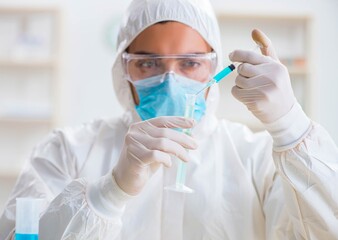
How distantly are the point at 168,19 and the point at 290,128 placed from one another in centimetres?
56

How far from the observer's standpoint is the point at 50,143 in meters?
1.94

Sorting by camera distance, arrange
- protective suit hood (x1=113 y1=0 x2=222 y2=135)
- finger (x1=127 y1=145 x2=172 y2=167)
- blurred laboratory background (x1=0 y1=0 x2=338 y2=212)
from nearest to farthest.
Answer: finger (x1=127 y1=145 x2=172 y2=167) < protective suit hood (x1=113 y1=0 x2=222 y2=135) < blurred laboratory background (x1=0 y1=0 x2=338 y2=212)

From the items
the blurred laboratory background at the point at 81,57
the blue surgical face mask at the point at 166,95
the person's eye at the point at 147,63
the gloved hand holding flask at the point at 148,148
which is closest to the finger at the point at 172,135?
the gloved hand holding flask at the point at 148,148

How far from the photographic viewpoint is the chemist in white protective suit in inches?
59.1

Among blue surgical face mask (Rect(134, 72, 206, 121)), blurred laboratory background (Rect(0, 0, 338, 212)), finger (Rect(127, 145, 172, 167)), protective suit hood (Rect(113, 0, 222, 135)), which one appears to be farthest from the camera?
blurred laboratory background (Rect(0, 0, 338, 212))

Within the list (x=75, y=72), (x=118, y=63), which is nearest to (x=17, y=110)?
(x=75, y=72)

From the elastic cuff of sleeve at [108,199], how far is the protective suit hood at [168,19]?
0.45 metres

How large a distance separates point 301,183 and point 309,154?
7cm

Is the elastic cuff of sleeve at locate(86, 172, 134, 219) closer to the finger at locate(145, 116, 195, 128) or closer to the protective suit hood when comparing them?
the finger at locate(145, 116, 195, 128)

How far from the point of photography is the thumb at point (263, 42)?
5.04ft

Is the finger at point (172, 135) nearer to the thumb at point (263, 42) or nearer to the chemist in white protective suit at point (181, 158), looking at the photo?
the chemist in white protective suit at point (181, 158)

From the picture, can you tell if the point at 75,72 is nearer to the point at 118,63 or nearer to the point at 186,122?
the point at 118,63

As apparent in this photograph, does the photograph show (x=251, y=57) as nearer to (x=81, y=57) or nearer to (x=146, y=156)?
(x=146, y=156)

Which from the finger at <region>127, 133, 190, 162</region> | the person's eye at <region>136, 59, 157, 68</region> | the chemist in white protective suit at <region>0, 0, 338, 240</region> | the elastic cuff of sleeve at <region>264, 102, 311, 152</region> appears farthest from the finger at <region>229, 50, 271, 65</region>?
the person's eye at <region>136, 59, 157, 68</region>
